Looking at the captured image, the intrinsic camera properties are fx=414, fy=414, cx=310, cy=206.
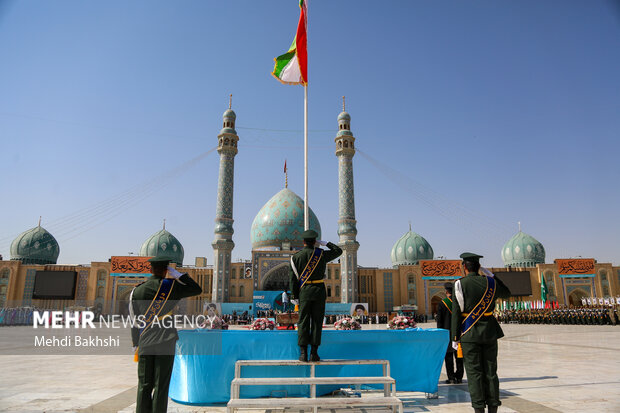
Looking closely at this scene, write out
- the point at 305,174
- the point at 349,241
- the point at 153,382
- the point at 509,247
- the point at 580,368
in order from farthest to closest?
the point at 509,247 → the point at 349,241 → the point at 305,174 → the point at 580,368 → the point at 153,382

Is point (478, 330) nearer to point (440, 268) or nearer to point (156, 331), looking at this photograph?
point (156, 331)

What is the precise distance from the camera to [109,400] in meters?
5.02

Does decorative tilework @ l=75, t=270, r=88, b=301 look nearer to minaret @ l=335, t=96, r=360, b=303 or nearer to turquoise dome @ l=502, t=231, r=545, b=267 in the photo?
minaret @ l=335, t=96, r=360, b=303

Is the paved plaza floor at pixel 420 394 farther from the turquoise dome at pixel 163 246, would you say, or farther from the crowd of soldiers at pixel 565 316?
the turquoise dome at pixel 163 246

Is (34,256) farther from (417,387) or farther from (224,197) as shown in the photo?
(417,387)

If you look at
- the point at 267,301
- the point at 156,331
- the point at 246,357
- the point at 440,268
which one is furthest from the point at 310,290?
the point at 440,268

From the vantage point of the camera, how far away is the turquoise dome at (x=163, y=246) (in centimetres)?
3928

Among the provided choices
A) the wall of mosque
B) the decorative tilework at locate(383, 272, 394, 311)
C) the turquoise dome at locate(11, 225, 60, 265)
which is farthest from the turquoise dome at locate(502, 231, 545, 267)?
the turquoise dome at locate(11, 225, 60, 265)

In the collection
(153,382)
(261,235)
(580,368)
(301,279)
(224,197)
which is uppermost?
(224,197)

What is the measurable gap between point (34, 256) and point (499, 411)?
4249cm

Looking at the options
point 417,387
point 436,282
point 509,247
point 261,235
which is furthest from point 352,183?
point 417,387

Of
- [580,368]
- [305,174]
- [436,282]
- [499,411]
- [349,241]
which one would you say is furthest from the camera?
[436,282]

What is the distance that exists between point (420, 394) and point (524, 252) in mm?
39825

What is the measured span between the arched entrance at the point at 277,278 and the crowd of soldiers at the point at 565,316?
16.9m
